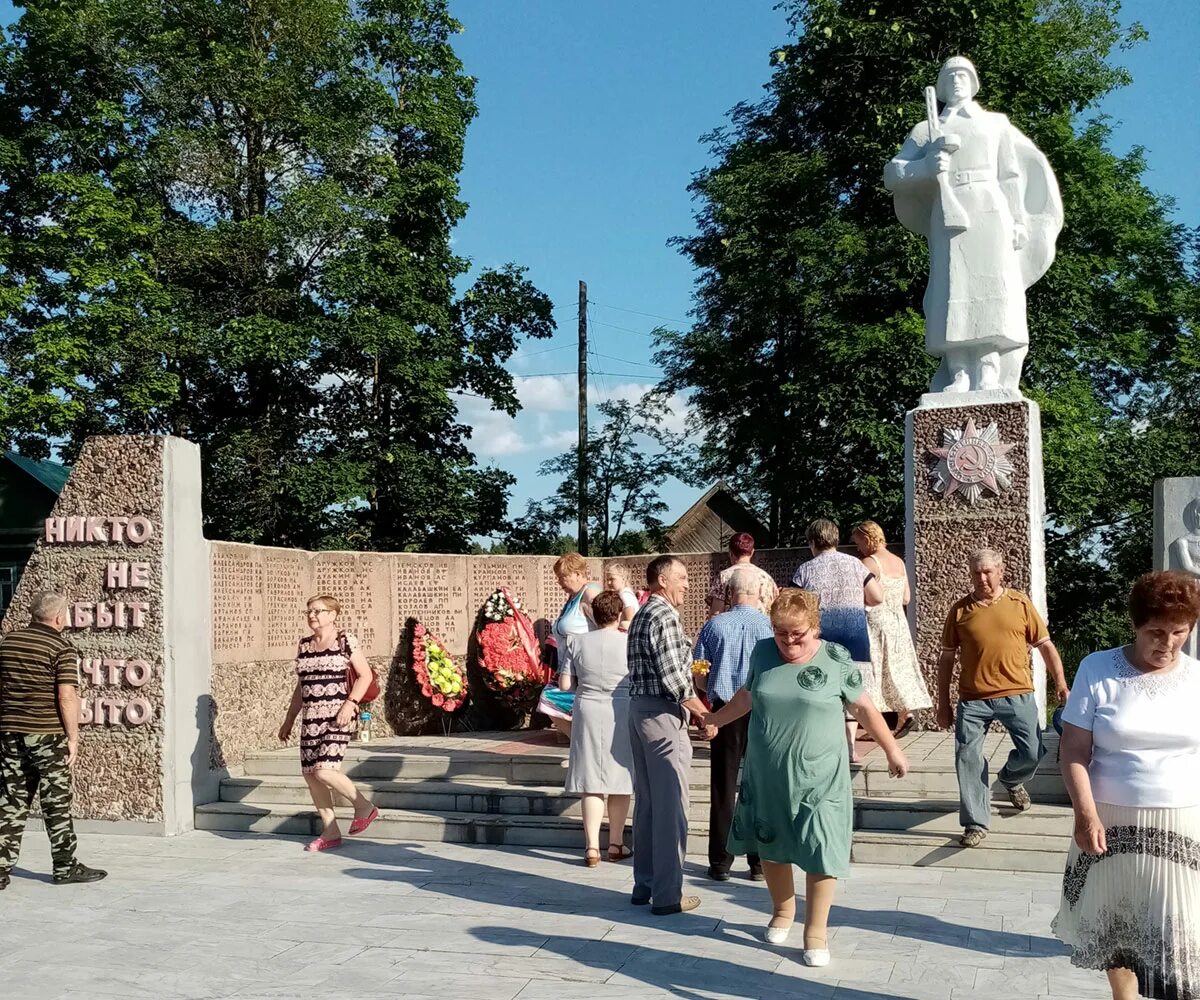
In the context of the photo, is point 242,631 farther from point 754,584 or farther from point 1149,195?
point 1149,195

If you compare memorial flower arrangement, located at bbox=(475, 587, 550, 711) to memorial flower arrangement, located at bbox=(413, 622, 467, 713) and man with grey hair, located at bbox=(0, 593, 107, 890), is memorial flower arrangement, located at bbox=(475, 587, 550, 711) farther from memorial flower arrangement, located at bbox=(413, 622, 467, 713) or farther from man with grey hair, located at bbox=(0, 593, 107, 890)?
man with grey hair, located at bbox=(0, 593, 107, 890)

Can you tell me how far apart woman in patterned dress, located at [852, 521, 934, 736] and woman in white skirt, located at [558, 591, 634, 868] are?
2.07m

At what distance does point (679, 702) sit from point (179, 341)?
50.7ft

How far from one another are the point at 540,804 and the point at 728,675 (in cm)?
240

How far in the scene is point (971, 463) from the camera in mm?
10688

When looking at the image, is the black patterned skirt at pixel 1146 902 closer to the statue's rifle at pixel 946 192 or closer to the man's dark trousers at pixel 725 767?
the man's dark trousers at pixel 725 767

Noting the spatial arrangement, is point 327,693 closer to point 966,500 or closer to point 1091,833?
point 1091,833

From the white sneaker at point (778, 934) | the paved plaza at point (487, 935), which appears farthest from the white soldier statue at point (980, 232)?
the white sneaker at point (778, 934)

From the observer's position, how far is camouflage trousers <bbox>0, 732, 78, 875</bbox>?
22.3ft

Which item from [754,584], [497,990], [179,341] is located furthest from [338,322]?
[497,990]

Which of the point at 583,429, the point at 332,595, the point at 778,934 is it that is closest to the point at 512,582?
the point at 332,595

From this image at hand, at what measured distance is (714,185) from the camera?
22.4 m

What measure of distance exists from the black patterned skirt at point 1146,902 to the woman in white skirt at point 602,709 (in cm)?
321

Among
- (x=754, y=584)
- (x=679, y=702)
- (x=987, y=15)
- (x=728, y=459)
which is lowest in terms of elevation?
(x=679, y=702)
